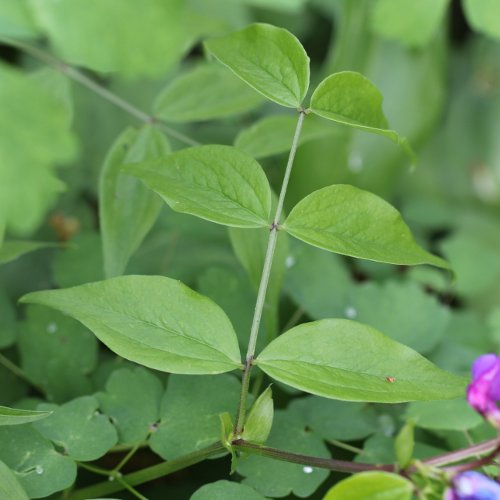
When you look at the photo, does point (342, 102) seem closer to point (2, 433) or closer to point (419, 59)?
point (2, 433)

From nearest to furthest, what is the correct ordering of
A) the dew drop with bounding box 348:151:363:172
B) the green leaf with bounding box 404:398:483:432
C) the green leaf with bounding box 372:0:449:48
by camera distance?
1. the green leaf with bounding box 404:398:483:432
2. the green leaf with bounding box 372:0:449:48
3. the dew drop with bounding box 348:151:363:172

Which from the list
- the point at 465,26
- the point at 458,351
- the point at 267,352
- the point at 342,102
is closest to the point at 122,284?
the point at 267,352

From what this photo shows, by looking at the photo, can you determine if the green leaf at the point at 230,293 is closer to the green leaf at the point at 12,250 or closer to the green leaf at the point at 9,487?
the green leaf at the point at 12,250

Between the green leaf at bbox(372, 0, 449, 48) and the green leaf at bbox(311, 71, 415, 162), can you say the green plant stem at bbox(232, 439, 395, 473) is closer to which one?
the green leaf at bbox(311, 71, 415, 162)

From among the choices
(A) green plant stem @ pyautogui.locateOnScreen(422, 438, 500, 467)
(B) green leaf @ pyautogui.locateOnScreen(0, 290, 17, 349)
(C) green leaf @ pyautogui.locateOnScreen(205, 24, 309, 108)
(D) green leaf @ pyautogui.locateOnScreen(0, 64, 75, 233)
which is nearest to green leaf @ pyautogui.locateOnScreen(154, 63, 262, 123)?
(C) green leaf @ pyautogui.locateOnScreen(205, 24, 309, 108)

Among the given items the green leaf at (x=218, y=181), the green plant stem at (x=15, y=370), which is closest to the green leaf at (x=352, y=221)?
the green leaf at (x=218, y=181)

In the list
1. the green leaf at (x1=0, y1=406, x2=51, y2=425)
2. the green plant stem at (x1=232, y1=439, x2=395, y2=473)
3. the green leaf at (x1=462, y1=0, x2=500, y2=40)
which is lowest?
the green leaf at (x1=0, y1=406, x2=51, y2=425)

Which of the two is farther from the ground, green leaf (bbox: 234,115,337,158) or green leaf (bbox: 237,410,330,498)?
green leaf (bbox: 234,115,337,158)

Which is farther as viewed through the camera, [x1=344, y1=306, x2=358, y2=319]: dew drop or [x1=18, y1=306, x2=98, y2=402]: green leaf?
[x1=344, y1=306, x2=358, y2=319]: dew drop
